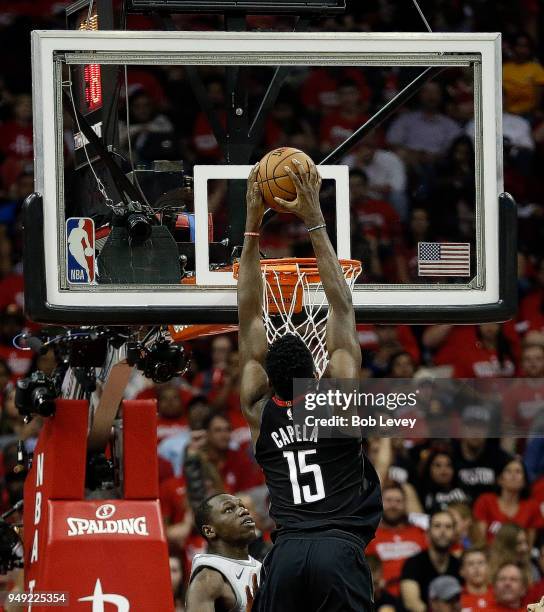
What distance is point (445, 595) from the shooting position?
961 cm

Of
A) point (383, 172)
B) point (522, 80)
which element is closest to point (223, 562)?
point (383, 172)

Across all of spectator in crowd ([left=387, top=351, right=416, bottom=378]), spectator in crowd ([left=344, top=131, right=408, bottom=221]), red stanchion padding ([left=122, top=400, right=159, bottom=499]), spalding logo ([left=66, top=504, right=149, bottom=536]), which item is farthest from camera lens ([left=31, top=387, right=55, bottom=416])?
spectator in crowd ([left=387, top=351, right=416, bottom=378])

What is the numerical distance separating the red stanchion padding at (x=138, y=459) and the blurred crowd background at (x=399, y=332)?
1502mm

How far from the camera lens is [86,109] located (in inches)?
285

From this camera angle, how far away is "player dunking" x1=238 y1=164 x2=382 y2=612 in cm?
550

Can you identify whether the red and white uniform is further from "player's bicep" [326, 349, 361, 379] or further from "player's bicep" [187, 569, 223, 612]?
"player's bicep" [326, 349, 361, 379]

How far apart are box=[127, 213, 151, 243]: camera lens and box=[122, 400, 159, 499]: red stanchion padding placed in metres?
1.28

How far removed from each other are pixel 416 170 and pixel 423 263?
4.50 m

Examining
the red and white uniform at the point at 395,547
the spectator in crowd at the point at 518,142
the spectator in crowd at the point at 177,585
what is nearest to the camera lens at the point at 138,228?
the spectator in crowd at the point at 177,585

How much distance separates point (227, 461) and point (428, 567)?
1.64 m

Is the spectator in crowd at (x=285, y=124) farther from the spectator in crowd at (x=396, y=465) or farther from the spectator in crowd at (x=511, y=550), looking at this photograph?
the spectator in crowd at (x=511, y=550)

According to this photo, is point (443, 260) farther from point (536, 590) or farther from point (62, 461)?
point (536, 590)

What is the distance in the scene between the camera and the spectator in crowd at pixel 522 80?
42.8 feet

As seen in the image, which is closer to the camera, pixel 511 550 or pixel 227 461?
pixel 511 550
